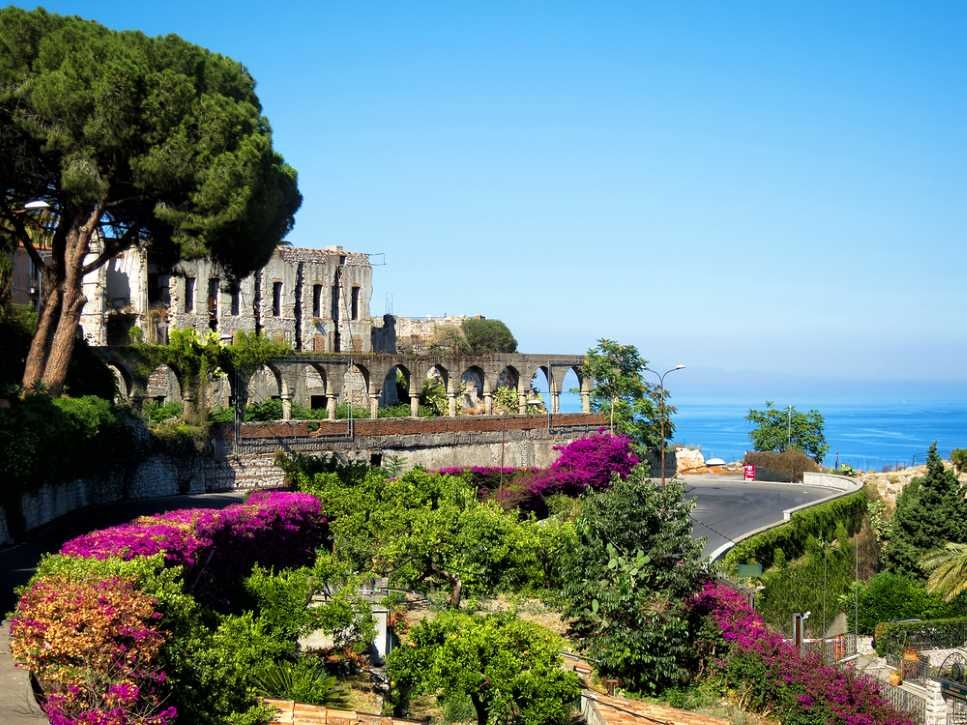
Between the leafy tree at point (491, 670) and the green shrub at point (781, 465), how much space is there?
3865cm

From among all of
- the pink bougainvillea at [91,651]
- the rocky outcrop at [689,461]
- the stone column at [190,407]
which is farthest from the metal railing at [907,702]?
the rocky outcrop at [689,461]

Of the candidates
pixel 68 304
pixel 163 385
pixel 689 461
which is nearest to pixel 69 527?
pixel 68 304

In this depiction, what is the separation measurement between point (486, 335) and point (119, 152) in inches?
1737

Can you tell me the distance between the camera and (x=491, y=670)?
1689 cm

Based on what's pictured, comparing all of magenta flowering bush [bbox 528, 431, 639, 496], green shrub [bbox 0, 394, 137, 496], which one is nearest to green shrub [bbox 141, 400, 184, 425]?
green shrub [bbox 0, 394, 137, 496]

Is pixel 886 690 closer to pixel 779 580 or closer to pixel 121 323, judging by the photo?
pixel 779 580

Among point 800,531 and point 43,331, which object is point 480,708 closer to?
point 43,331

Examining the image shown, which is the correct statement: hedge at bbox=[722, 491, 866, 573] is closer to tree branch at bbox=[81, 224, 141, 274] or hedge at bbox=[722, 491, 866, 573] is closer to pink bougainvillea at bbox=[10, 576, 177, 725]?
tree branch at bbox=[81, 224, 141, 274]

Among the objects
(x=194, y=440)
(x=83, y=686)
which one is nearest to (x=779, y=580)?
(x=194, y=440)

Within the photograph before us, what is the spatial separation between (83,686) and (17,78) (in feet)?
58.6

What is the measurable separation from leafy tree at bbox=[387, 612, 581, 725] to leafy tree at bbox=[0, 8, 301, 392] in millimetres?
12746

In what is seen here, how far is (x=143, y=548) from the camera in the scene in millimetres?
15977

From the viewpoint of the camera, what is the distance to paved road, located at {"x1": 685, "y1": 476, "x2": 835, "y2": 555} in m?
34.8

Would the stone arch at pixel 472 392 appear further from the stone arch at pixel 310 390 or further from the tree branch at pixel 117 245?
the tree branch at pixel 117 245
